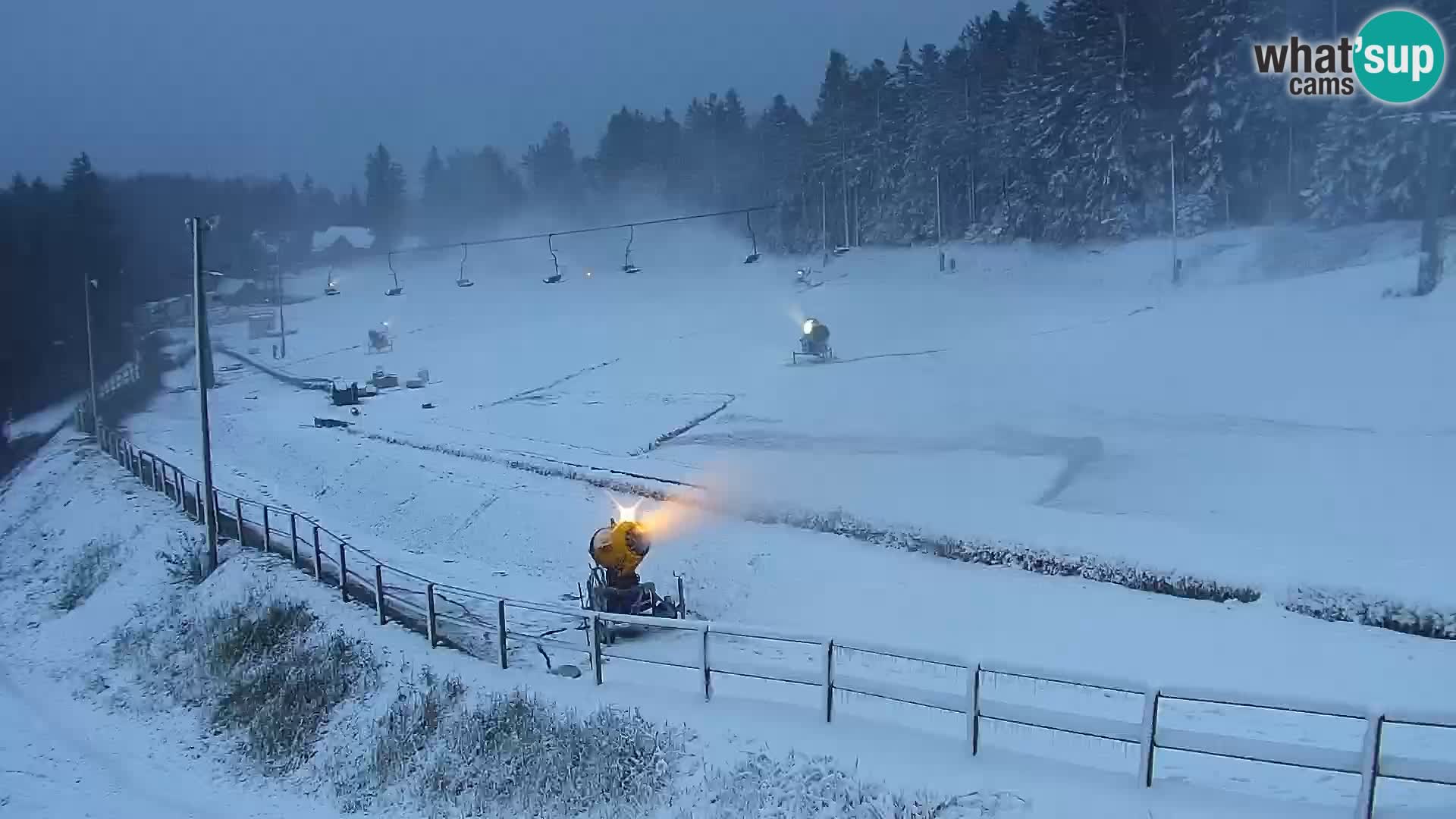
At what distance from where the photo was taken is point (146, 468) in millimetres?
36812

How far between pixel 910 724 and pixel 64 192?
303ft

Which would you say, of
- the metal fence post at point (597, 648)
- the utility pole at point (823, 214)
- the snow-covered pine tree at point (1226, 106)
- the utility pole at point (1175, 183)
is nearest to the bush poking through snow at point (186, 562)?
the metal fence post at point (597, 648)

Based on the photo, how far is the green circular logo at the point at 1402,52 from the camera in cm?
3744

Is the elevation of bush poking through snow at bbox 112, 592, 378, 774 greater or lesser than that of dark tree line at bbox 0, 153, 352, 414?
lesser

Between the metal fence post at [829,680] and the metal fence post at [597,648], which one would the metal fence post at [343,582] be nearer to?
the metal fence post at [597,648]

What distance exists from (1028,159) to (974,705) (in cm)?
6671

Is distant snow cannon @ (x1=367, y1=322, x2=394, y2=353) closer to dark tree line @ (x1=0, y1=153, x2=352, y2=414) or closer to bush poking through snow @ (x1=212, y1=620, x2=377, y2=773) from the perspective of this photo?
dark tree line @ (x1=0, y1=153, x2=352, y2=414)

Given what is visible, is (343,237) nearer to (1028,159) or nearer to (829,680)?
(1028,159)

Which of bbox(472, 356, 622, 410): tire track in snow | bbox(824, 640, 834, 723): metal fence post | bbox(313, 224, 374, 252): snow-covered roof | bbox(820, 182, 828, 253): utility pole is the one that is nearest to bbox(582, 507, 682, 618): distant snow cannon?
bbox(824, 640, 834, 723): metal fence post

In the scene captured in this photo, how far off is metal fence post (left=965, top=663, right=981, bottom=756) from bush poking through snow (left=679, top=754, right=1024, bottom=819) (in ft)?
2.74

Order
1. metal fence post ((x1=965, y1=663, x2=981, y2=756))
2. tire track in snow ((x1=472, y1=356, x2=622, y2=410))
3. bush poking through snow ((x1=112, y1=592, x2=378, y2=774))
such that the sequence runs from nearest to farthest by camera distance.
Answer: metal fence post ((x1=965, y1=663, x2=981, y2=756)) < bush poking through snow ((x1=112, y1=592, x2=378, y2=774)) < tire track in snow ((x1=472, y1=356, x2=622, y2=410))

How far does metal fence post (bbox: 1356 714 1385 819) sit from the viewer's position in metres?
8.23

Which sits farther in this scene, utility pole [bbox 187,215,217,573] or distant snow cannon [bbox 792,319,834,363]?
distant snow cannon [bbox 792,319,834,363]

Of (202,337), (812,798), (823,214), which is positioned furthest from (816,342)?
(812,798)
